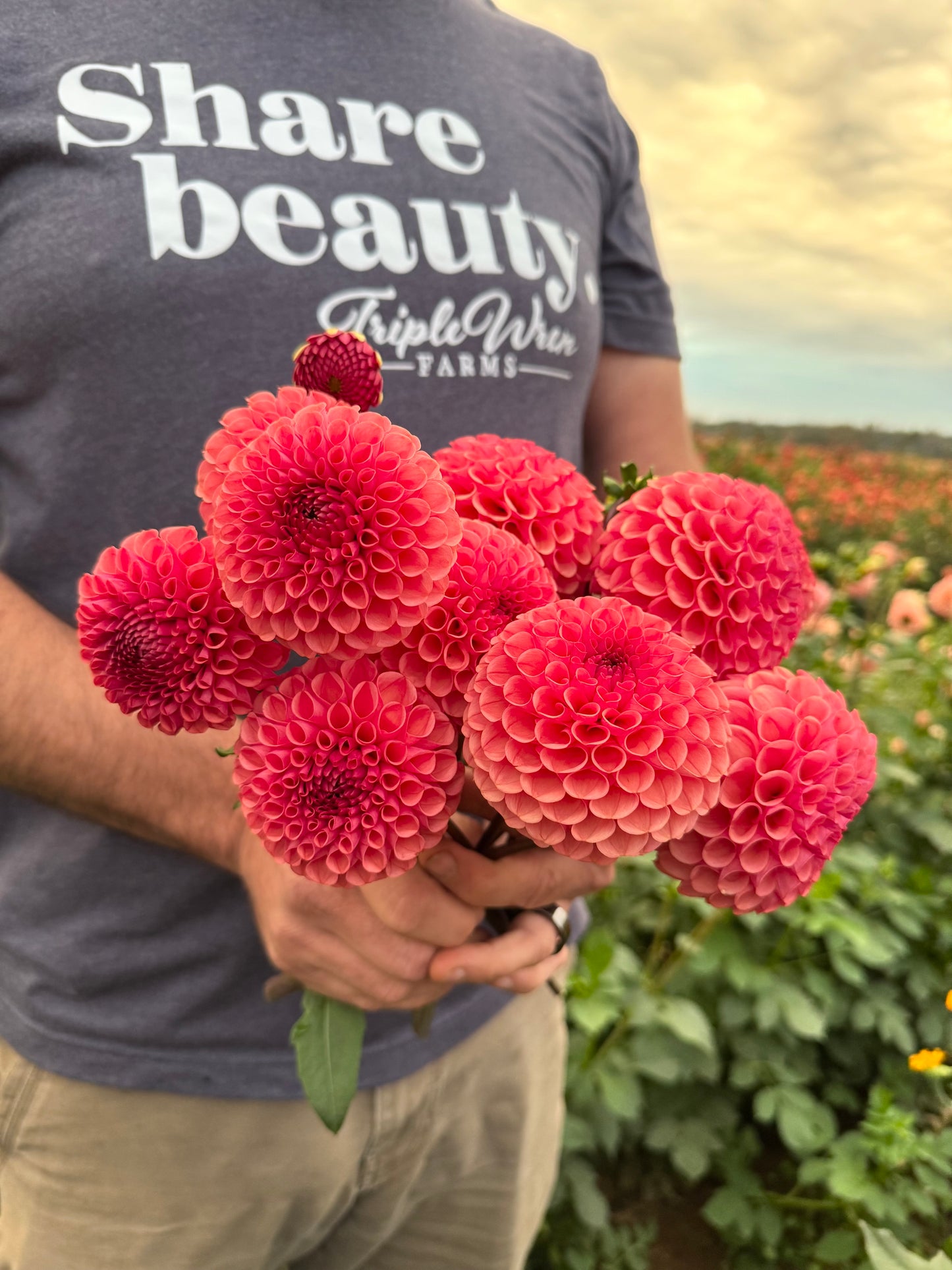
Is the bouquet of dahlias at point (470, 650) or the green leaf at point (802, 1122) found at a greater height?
the bouquet of dahlias at point (470, 650)

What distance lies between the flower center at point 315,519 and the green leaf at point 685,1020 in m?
1.31

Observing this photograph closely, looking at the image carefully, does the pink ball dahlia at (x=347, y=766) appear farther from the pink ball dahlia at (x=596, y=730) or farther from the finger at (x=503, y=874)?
the finger at (x=503, y=874)

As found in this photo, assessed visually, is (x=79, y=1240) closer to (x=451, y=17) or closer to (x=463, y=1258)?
(x=463, y=1258)

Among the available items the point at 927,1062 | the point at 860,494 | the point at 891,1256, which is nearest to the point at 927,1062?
the point at 927,1062

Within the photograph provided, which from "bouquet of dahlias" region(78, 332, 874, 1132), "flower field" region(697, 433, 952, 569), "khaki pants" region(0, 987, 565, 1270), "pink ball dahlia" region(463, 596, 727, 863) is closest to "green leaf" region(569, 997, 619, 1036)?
"khaki pants" region(0, 987, 565, 1270)

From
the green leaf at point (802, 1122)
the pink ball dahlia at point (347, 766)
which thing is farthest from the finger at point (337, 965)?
the green leaf at point (802, 1122)

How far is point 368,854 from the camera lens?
0.46 m

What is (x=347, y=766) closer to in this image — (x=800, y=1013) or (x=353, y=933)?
(x=353, y=933)

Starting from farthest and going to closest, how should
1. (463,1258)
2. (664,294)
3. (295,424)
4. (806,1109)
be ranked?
(806,1109) → (664,294) → (463,1258) → (295,424)

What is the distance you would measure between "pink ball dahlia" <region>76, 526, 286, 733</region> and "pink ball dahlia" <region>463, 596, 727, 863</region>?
0.42 ft

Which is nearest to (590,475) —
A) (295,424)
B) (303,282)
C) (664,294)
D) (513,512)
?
(664,294)

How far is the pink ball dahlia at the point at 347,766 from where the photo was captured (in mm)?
442

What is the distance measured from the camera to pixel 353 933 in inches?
25.5

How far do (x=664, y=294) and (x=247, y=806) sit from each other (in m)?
1.06
